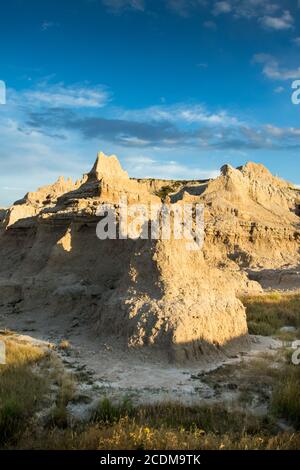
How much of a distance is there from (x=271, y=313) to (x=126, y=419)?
10.9 meters

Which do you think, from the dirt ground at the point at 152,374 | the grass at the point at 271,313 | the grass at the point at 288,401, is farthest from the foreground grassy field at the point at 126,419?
the grass at the point at 271,313

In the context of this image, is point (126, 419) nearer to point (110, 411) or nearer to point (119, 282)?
point (110, 411)

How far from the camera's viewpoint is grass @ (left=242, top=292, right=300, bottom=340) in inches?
557

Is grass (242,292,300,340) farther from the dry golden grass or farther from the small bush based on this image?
the dry golden grass

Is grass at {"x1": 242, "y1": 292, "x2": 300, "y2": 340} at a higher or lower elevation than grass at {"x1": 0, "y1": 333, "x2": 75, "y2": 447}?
higher

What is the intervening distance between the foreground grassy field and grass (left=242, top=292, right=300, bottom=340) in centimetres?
424

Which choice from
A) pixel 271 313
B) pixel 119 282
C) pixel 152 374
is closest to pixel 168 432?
pixel 152 374

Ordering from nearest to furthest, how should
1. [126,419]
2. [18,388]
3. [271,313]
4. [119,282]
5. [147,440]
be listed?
[147,440] < [126,419] < [18,388] < [119,282] < [271,313]

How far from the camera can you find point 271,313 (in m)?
16.3

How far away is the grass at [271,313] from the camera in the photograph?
14148mm

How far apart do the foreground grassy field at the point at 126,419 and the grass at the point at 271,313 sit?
13.9 ft

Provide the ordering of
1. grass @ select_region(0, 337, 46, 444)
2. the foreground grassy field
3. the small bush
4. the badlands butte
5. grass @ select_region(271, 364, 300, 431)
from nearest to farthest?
the foreground grassy field → grass @ select_region(0, 337, 46, 444) → the small bush → grass @ select_region(271, 364, 300, 431) → the badlands butte

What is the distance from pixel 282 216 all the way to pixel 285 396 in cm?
3808

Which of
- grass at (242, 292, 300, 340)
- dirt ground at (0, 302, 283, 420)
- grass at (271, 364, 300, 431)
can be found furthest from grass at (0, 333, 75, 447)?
grass at (242, 292, 300, 340)
